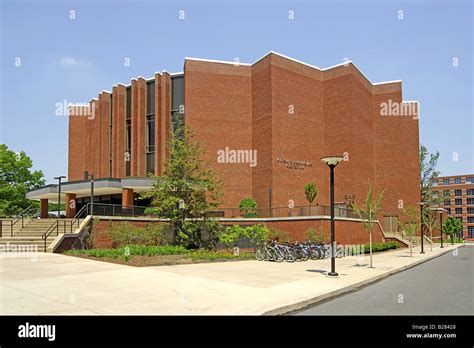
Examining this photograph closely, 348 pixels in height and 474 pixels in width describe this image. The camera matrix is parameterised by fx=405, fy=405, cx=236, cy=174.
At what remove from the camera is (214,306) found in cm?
871

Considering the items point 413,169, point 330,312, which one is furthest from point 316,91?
point 330,312

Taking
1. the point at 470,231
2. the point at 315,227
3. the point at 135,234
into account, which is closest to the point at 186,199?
the point at 135,234

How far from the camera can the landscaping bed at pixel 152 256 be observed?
18122 millimetres

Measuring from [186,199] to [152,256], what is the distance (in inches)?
212

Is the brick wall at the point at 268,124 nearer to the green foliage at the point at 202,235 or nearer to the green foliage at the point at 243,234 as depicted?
the green foliage at the point at 243,234

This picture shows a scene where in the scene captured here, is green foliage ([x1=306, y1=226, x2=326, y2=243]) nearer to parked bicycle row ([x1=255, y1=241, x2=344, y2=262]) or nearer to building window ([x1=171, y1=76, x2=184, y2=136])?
parked bicycle row ([x1=255, y1=241, x2=344, y2=262])

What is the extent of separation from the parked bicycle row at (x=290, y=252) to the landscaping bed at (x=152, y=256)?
4.32 feet

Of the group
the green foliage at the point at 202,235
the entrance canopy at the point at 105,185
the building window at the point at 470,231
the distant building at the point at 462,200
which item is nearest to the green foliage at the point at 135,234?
the green foliage at the point at 202,235

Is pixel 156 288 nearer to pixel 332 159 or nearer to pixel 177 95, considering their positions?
pixel 332 159

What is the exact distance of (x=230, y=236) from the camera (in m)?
24.4

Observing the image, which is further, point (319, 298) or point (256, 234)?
point (256, 234)

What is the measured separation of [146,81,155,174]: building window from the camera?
136ft

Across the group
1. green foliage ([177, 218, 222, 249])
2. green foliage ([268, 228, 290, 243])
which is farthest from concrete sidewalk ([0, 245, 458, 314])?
green foliage ([268, 228, 290, 243])
